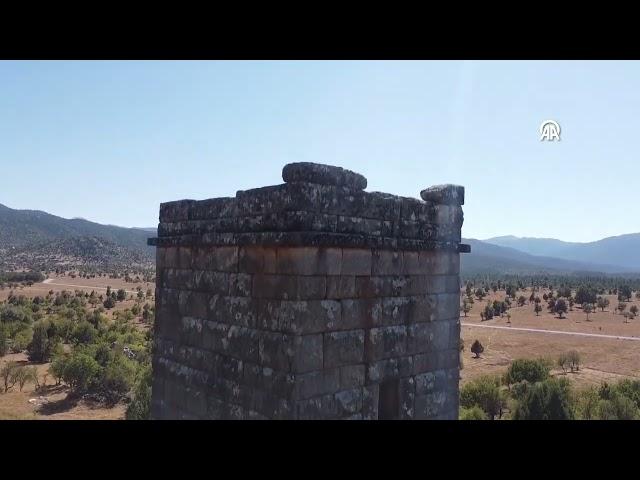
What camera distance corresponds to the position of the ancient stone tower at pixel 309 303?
4566 mm

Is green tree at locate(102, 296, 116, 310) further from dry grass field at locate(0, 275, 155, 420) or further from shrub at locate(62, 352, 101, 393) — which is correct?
shrub at locate(62, 352, 101, 393)

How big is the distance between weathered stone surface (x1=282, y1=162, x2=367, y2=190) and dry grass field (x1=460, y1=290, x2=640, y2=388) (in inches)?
624

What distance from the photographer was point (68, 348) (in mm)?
21828

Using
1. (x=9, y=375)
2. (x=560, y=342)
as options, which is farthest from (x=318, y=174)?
(x=560, y=342)

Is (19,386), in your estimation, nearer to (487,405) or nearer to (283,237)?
(487,405)

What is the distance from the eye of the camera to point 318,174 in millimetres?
4660

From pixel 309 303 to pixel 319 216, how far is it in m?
0.76

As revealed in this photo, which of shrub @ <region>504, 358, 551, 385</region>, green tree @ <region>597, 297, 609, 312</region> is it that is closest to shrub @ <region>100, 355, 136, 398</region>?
shrub @ <region>504, 358, 551, 385</region>

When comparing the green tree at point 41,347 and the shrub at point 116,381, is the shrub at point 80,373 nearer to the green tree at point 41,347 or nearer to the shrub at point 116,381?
the shrub at point 116,381

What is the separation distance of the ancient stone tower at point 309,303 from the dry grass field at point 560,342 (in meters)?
14.4

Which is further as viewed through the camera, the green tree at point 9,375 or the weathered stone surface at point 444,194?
the green tree at point 9,375

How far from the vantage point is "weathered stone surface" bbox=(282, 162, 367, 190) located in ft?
15.1

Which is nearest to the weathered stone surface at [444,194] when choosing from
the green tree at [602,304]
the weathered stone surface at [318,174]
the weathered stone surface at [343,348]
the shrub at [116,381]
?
the weathered stone surface at [318,174]
